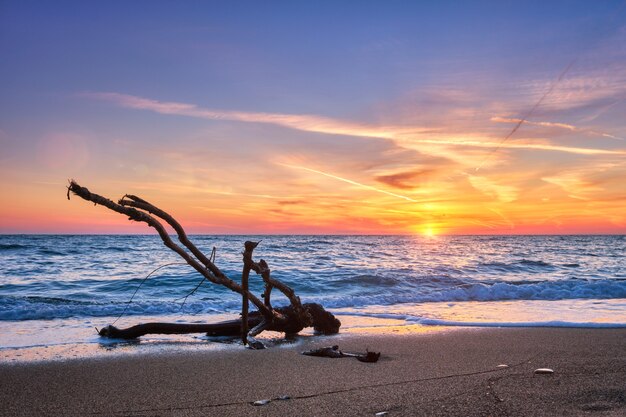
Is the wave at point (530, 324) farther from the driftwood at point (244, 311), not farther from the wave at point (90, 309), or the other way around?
the wave at point (90, 309)

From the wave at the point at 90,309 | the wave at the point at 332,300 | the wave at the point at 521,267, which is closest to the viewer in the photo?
the wave at the point at 90,309

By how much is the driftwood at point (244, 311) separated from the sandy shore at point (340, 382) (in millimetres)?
910

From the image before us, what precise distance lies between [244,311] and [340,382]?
2.92 m

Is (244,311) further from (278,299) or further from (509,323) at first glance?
(278,299)

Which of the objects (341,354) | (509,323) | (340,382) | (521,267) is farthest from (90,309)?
(521,267)

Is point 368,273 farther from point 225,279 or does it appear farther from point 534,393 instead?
point 534,393

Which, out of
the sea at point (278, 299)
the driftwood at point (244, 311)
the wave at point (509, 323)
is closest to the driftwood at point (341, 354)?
the driftwood at point (244, 311)

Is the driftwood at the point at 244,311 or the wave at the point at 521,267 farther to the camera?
the wave at the point at 521,267

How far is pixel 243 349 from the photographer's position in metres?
7.78

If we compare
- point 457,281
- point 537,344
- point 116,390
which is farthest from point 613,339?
point 457,281

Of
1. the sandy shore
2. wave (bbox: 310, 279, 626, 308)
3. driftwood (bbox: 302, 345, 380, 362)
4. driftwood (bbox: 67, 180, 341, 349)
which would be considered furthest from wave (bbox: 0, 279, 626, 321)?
driftwood (bbox: 302, 345, 380, 362)

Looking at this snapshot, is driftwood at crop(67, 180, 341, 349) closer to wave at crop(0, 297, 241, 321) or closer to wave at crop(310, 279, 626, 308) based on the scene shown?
wave at crop(0, 297, 241, 321)

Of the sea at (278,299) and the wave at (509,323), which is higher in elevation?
the wave at (509,323)

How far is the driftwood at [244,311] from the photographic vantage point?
6918 millimetres
